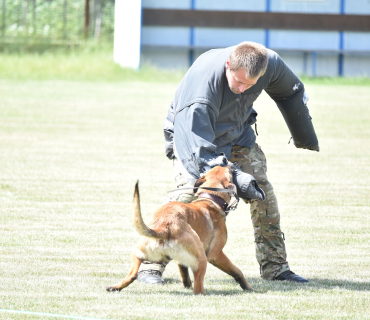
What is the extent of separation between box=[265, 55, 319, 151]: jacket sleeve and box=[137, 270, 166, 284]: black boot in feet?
5.36

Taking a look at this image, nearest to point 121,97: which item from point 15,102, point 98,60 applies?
point 15,102

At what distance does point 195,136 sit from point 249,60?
1.97 feet

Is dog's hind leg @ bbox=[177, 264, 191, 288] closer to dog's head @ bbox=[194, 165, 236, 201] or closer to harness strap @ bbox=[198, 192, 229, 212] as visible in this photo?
harness strap @ bbox=[198, 192, 229, 212]

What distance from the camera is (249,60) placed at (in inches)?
174

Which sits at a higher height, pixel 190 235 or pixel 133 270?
pixel 190 235

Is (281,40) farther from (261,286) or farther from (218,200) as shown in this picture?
(218,200)

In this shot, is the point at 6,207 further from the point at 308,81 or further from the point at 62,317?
the point at 308,81

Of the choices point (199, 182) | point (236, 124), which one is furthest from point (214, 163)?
point (236, 124)

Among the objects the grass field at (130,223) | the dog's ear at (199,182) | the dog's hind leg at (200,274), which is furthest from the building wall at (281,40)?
the dog's hind leg at (200,274)

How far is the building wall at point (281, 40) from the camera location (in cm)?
3088

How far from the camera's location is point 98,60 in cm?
2834

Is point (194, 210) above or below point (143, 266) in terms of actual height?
above

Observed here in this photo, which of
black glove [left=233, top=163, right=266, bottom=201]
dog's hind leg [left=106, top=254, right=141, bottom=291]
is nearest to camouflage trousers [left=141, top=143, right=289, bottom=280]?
black glove [left=233, top=163, right=266, bottom=201]

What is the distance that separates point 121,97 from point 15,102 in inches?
139
